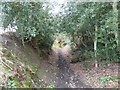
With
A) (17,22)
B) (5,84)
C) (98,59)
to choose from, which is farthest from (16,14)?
(98,59)

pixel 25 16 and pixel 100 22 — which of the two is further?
pixel 100 22

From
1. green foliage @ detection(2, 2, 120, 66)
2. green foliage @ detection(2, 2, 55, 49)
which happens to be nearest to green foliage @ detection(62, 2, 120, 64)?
green foliage @ detection(2, 2, 120, 66)

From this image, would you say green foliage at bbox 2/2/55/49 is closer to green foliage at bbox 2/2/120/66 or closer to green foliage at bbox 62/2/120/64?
green foliage at bbox 2/2/120/66

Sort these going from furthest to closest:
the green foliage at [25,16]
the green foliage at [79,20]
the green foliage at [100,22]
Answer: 1. the green foliage at [25,16]
2. the green foliage at [79,20]
3. the green foliage at [100,22]

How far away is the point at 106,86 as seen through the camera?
454 centimetres

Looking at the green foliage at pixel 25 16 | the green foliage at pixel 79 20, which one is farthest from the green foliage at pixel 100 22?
the green foliage at pixel 25 16

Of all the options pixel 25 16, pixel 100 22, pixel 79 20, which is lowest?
pixel 100 22

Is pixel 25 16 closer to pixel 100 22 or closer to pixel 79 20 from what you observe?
pixel 79 20

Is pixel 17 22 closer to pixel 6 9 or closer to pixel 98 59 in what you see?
pixel 6 9

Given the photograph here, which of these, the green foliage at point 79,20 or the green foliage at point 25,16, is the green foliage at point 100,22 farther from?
the green foliage at point 25,16

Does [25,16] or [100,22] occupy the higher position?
[25,16]

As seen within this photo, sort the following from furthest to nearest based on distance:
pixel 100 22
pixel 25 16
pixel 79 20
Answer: pixel 79 20
pixel 100 22
pixel 25 16

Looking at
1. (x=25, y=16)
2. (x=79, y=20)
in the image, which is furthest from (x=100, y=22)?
(x=25, y=16)

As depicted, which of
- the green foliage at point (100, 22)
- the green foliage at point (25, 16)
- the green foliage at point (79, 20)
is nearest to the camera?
the green foliage at point (100, 22)
